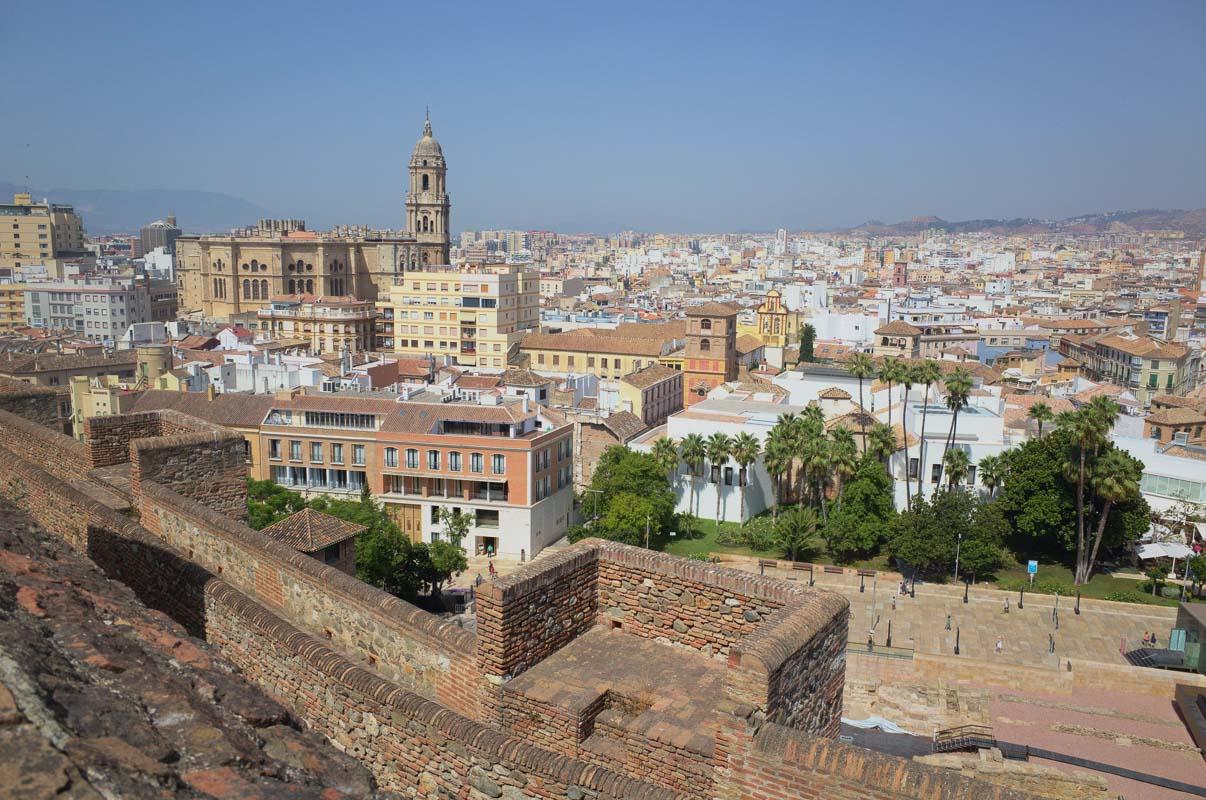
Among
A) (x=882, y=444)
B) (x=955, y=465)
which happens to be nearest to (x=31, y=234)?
(x=882, y=444)

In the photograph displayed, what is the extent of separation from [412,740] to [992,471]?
119 ft

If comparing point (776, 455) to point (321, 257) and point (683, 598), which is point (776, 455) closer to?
point (683, 598)

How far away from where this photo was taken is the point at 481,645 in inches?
255

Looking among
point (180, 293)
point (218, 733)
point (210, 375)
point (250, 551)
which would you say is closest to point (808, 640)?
point (218, 733)

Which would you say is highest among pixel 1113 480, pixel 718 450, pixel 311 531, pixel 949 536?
pixel 311 531

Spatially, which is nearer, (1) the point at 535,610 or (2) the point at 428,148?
(1) the point at 535,610

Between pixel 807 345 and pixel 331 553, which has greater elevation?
pixel 331 553

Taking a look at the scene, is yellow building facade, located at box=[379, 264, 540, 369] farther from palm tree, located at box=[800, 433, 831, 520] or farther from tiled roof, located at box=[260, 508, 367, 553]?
tiled roof, located at box=[260, 508, 367, 553]

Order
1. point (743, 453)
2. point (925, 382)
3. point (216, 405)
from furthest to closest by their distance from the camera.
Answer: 1. point (216, 405)
2. point (925, 382)
3. point (743, 453)

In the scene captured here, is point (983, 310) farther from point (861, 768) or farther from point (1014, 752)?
point (861, 768)

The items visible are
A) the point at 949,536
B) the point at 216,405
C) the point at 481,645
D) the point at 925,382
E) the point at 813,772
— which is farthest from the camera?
the point at 216,405

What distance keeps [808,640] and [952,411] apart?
39069mm

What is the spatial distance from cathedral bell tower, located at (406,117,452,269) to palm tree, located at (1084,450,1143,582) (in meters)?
79.6

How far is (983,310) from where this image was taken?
113 meters
